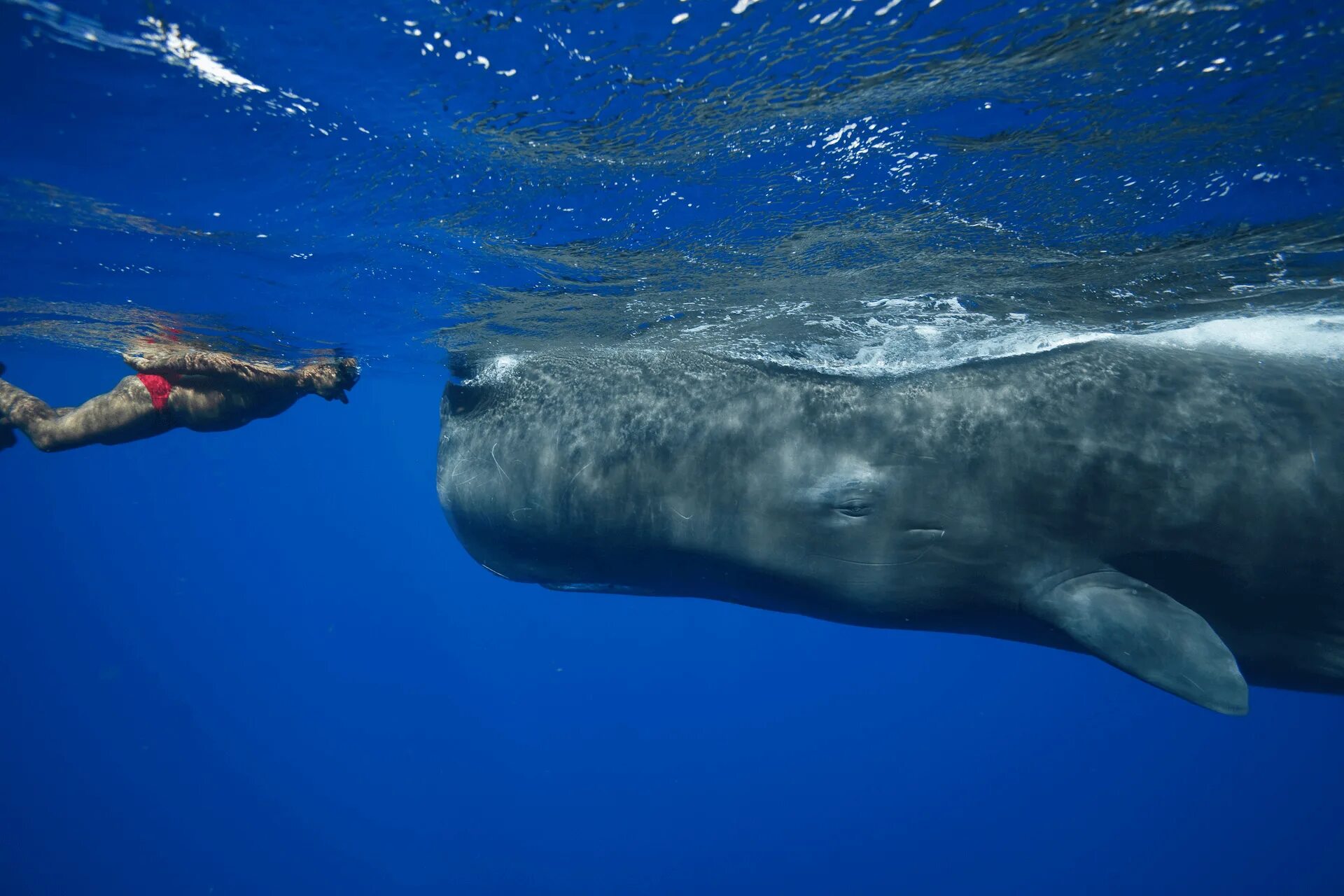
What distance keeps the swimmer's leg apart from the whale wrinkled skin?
3.47m

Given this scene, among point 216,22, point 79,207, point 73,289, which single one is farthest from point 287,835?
point 216,22

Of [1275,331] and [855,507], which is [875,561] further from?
[1275,331]

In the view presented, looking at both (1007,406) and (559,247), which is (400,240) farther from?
(1007,406)

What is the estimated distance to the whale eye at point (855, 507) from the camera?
4629mm

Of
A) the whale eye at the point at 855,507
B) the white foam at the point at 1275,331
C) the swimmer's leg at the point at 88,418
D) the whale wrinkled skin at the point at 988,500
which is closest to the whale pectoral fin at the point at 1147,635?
the whale wrinkled skin at the point at 988,500

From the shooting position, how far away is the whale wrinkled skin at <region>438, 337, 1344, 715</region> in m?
3.99

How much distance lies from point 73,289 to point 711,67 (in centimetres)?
1205

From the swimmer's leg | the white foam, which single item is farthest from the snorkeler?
the white foam

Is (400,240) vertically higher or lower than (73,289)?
lower

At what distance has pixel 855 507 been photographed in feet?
15.3

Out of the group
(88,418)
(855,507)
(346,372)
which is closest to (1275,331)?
(855,507)

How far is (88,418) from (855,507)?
24.3ft

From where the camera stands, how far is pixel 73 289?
10.4 meters

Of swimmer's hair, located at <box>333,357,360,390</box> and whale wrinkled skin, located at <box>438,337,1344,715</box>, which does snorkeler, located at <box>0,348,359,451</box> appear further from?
whale wrinkled skin, located at <box>438,337,1344,715</box>
